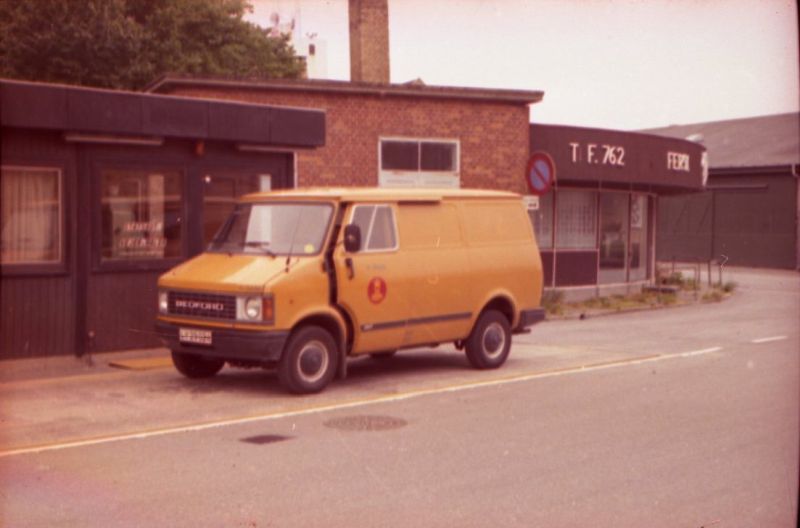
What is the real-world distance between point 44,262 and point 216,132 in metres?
2.93

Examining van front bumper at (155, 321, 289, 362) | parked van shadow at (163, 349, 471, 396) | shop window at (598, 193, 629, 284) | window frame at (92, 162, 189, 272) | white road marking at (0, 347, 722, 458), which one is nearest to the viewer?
white road marking at (0, 347, 722, 458)

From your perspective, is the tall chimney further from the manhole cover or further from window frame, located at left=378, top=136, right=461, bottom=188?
the manhole cover

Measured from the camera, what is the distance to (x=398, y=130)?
75.3 ft

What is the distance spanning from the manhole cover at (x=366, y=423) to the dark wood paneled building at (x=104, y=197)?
5.05 metres

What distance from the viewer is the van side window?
11984 millimetres

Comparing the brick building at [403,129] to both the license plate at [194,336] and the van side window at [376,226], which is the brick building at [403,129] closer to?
the van side window at [376,226]

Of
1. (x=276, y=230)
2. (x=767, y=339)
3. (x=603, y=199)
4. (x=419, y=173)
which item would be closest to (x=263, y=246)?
(x=276, y=230)

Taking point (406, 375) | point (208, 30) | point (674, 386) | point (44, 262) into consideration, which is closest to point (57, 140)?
point (44, 262)

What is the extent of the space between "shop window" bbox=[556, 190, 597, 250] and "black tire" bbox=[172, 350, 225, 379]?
15469mm

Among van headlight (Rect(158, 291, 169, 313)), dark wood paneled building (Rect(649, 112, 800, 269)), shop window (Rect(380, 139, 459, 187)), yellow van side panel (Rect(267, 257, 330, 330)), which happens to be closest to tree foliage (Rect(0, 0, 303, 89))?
shop window (Rect(380, 139, 459, 187))

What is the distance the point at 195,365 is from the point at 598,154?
641 inches

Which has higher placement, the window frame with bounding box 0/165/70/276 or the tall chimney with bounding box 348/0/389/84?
the tall chimney with bounding box 348/0/389/84

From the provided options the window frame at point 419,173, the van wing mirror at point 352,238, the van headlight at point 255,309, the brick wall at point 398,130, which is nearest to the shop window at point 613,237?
the brick wall at point 398,130

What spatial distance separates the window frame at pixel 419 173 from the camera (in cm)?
2272
